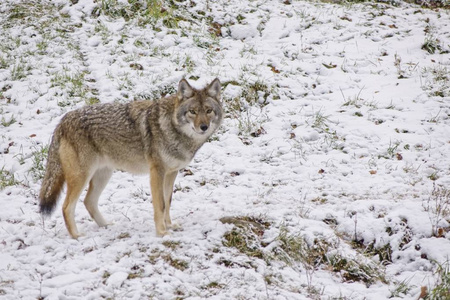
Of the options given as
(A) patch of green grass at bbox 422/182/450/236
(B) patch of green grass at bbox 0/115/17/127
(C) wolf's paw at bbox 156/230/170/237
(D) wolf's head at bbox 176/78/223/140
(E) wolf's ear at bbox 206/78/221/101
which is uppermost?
(E) wolf's ear at bbox 206/78/221/101

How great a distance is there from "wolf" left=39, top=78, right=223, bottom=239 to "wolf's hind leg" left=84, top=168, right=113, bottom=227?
8 centimetres

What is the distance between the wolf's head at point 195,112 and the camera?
470cm

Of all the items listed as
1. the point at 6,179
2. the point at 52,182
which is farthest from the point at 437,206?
the point at 6,179

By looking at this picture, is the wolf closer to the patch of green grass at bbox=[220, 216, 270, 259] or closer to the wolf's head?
the wolf's head

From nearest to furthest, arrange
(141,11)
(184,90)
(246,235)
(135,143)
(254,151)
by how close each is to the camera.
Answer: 1. (246,235)
2. (184,90)
3. (135,143)
4. (254,151)
5. (141,11)

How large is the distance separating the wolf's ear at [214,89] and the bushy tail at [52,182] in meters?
1.95

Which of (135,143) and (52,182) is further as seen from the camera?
(135,143)

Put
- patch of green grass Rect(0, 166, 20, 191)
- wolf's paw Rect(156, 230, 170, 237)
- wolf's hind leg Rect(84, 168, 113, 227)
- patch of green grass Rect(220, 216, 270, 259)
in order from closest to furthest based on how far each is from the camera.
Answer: patch of green grass Rect(220, 216, 270, 259), wolf's paw Rect(156, 230, 170, 237), wolf's hind leg Rect(84, 168, 113, 227), patch of green grass Rect(0, 166, 20, 191)

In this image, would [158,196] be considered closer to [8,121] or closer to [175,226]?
[175,226]

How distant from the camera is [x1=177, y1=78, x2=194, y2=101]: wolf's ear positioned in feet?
15.6

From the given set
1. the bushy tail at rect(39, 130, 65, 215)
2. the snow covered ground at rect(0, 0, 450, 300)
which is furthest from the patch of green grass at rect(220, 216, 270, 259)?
the bushy tail at rect(39, 130, 65, 215)

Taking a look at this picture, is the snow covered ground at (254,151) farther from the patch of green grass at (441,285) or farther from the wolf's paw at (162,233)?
the wolf's paw at (162,233)

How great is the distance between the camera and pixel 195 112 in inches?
187

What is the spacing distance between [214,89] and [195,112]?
44 cm
